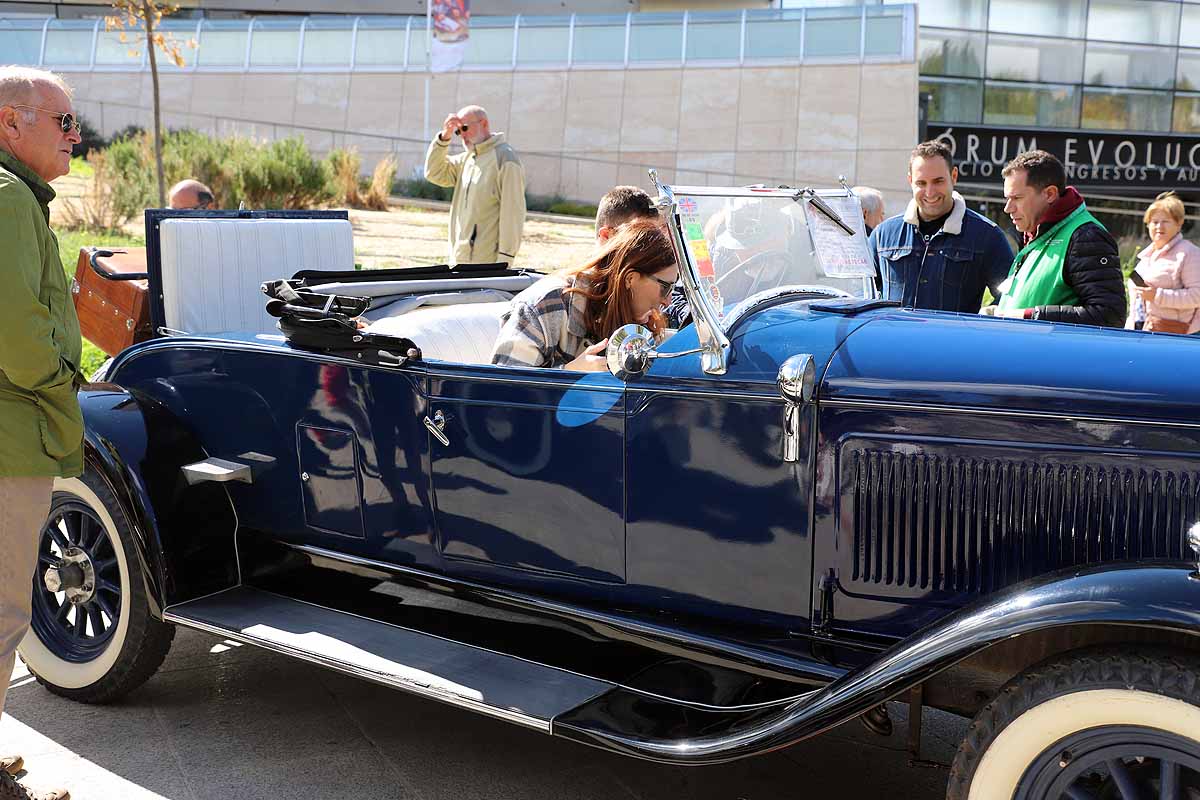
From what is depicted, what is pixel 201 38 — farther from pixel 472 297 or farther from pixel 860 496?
pixel 860 496

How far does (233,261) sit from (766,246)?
2.23 meters

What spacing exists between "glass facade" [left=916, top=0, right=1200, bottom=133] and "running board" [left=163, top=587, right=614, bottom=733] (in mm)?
21255

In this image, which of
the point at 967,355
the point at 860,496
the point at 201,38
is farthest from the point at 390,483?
the point at 201,38

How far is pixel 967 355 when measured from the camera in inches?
103

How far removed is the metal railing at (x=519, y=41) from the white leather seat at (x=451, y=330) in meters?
19.7

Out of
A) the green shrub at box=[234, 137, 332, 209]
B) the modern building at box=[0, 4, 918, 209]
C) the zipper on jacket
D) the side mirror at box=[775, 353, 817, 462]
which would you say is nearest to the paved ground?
the side mirror at box=[775, 353, 817, 462]

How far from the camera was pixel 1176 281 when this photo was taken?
6.15 m

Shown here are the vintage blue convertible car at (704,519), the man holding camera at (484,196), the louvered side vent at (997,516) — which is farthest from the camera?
the man holding camera at (484,196)

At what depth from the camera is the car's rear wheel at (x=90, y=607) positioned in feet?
11.8

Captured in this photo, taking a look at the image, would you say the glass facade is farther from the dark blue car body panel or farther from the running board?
the running board

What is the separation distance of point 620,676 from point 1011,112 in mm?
22481

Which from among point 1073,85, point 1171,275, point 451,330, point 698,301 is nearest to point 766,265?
point 698,301

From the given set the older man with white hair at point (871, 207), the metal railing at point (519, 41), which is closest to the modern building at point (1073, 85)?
the metal railing at point (519, 41)

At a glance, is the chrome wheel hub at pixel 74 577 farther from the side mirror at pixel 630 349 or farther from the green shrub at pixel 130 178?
the green shrub at pixel 130 178
